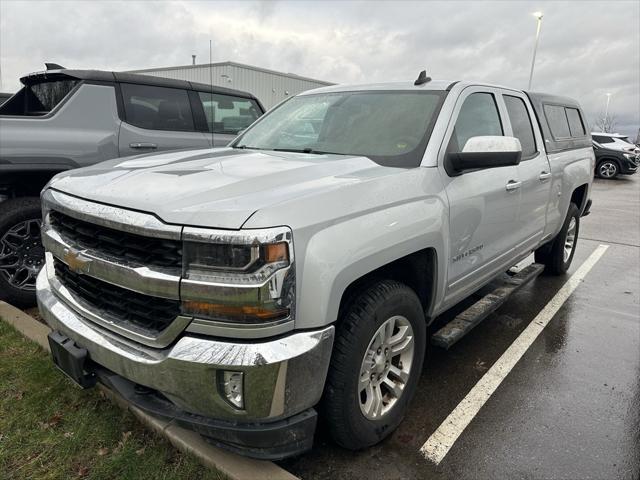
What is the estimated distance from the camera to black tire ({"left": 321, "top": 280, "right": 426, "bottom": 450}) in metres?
2.12

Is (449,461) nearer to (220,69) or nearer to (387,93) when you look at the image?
(387,93)

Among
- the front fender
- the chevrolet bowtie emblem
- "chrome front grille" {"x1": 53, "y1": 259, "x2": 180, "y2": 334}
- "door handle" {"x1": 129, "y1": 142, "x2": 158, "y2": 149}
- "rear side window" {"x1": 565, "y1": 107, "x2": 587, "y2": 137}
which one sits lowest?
"chrome front grille" {"x1": 53, "y1": 259, "x2": 180, "y2": 334}

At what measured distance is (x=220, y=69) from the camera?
64.7 feet

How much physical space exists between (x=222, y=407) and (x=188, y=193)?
0.88 m

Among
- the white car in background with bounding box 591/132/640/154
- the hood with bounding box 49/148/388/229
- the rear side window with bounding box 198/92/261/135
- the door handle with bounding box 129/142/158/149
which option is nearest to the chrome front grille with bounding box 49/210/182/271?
the hood with bounding box 49/148/388/229

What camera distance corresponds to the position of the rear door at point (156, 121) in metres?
4.52

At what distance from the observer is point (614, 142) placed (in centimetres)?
1980

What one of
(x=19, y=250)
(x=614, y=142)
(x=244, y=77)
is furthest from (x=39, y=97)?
(x=614, y=142)

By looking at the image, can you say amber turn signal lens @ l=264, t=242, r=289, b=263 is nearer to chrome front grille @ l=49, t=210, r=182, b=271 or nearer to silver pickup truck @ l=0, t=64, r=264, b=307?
chrome front grille @ l=49, t=210, r=182, b=271

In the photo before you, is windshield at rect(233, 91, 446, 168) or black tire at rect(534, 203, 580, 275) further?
black tire at rect(534, 203, 580, 275)

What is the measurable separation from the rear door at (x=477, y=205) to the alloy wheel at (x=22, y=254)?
3.30 metres

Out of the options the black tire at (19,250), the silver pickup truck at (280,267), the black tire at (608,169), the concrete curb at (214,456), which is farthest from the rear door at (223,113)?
the black tire at (608,169)

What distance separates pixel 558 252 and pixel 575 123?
1500mm

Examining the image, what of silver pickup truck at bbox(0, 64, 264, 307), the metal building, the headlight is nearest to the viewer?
the headlight
